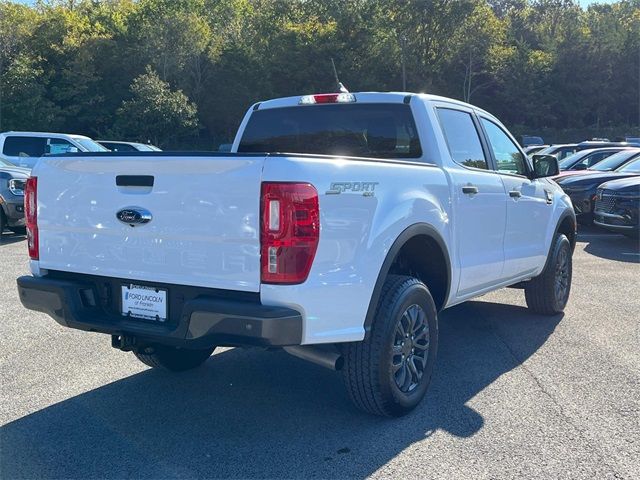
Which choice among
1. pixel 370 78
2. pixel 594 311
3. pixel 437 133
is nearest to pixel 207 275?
pixel 437 133

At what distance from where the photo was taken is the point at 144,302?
11.9ft

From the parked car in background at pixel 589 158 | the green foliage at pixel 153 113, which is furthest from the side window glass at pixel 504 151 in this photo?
the green foliage at pixel 153 113

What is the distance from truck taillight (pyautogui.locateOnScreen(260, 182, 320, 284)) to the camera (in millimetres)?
3188

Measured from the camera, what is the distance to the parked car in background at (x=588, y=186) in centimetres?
1355

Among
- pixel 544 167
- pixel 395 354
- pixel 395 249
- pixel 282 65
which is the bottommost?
pixel 395 354

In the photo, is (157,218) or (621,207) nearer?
(157,218)

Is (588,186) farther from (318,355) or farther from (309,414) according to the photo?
(318,355)

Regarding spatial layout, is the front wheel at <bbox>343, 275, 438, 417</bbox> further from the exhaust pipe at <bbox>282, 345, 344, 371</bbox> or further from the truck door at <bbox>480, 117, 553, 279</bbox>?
the truck door at <bbox>480, 117, 553, 279</bbox>

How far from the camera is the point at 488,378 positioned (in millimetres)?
4785

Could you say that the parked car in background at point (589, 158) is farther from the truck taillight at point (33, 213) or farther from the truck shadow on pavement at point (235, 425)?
the truck taillight at point (33, 213)

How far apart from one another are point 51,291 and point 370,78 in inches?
1781

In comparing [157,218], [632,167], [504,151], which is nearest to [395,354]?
[157,218]

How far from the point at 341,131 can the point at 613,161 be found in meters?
11.9

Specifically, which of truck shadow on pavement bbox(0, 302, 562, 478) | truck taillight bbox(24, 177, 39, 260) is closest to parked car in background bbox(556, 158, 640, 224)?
truck shadow on pavement bbox(0, 302, 562, 478)
